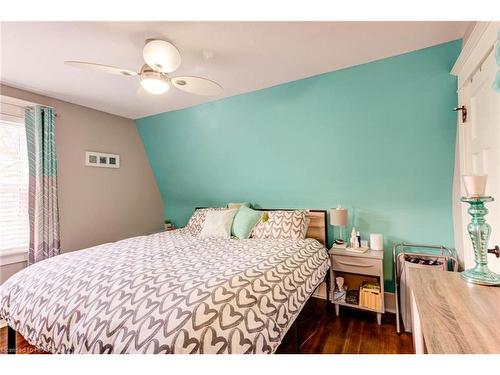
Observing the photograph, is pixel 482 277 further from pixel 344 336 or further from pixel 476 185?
pixel 344 336

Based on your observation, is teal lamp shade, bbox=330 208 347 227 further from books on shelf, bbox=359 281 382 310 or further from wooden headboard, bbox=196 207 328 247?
books on shelf, bbox=359 281 382 310

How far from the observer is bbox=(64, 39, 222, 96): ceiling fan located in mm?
1489

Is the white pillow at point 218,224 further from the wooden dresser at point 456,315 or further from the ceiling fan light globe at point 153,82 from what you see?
the wooden dresser at point 456,315

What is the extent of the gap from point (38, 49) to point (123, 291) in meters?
1.89

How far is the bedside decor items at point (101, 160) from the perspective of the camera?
2.93 m

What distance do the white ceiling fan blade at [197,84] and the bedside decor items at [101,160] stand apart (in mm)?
2027

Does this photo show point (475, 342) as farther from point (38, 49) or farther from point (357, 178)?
point (38, 49)

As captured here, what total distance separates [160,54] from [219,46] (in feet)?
1.39

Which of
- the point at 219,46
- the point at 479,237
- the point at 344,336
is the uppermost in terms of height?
the point at 219,46

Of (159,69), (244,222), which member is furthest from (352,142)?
(159,69)

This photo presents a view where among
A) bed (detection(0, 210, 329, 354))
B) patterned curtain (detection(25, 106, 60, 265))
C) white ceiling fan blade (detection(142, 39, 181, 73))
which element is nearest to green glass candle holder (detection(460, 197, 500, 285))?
bed (detection(0, 210, 329, 354))

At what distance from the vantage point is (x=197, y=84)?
5.42ft

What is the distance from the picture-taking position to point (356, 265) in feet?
7.06

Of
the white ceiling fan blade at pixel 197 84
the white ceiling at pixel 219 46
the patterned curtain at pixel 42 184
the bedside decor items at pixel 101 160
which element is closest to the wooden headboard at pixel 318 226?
the white ceiling at pixel 219 46
